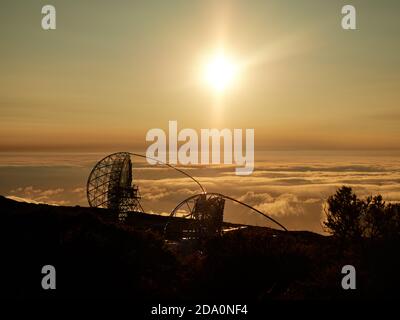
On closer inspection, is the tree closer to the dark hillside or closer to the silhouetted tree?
the silhouetted tree

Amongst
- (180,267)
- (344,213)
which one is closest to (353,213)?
(344,213)

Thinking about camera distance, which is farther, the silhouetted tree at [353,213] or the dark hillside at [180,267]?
the silhouetted tree at [353,213]

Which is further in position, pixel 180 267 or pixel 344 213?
pixel 344 213

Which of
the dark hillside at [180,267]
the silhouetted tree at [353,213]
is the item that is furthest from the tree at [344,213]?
the dark hillside at [180,267]

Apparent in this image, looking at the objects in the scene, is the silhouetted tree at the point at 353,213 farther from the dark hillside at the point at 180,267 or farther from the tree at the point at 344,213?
the dark hillside at the point at 180,267

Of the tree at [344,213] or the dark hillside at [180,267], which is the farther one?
the tree at [344,213]

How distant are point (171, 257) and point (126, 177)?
26924 millimetres

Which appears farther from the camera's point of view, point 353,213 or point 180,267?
point 353,213

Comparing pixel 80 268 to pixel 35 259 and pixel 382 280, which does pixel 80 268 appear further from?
pixel 382 280

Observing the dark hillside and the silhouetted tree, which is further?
the silhouetted tree

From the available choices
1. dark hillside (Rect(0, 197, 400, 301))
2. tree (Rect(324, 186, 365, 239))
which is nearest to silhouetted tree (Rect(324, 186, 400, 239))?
tree (Rect(324, 186, 365, 239))

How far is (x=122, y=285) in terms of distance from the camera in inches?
1460

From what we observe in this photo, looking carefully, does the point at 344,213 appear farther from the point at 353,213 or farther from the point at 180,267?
the point at 180,267
